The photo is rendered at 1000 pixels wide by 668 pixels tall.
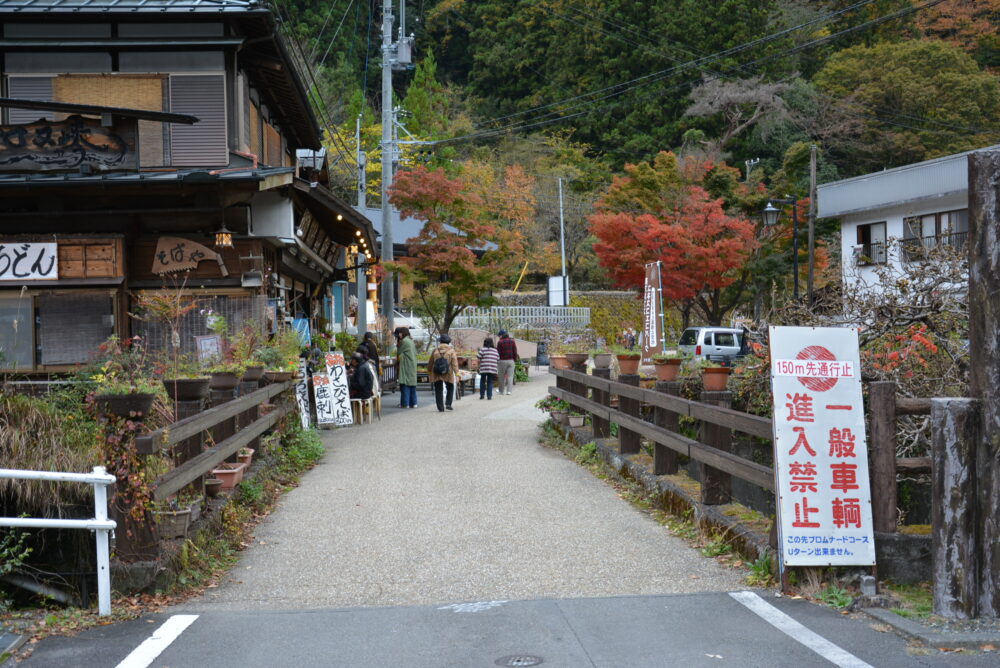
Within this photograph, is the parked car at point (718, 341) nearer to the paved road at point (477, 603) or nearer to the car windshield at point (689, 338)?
the car windshield at point (689, 338)

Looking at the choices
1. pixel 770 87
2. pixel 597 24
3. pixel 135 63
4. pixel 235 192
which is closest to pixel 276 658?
pixel 235 192

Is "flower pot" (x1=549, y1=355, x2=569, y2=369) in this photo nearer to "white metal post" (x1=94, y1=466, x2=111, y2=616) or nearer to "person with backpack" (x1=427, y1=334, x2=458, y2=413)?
"person with backpack" (x1=427, y1=334, x2=458, y2=413)

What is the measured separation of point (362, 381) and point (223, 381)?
8686 millimetres

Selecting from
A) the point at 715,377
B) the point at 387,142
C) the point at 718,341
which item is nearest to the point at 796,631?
the point at 715,377

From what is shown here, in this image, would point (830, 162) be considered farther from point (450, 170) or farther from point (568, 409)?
point (568, 409)

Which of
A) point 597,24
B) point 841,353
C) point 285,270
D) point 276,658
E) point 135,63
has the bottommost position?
point 276,658

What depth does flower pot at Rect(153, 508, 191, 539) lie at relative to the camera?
6.79 meters

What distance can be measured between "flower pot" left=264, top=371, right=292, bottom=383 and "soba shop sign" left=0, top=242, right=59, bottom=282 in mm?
4136

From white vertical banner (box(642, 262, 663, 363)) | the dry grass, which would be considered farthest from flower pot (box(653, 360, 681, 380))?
the dry grass

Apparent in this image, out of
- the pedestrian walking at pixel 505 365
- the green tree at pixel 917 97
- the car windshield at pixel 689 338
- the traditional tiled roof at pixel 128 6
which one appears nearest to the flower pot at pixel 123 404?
the traditional tiled roof at pixel 128 6

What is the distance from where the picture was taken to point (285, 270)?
60.3 ft

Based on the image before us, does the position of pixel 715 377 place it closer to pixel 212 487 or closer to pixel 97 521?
pixel 212 487

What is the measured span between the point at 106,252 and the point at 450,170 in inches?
1333

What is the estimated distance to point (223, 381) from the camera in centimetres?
1036
